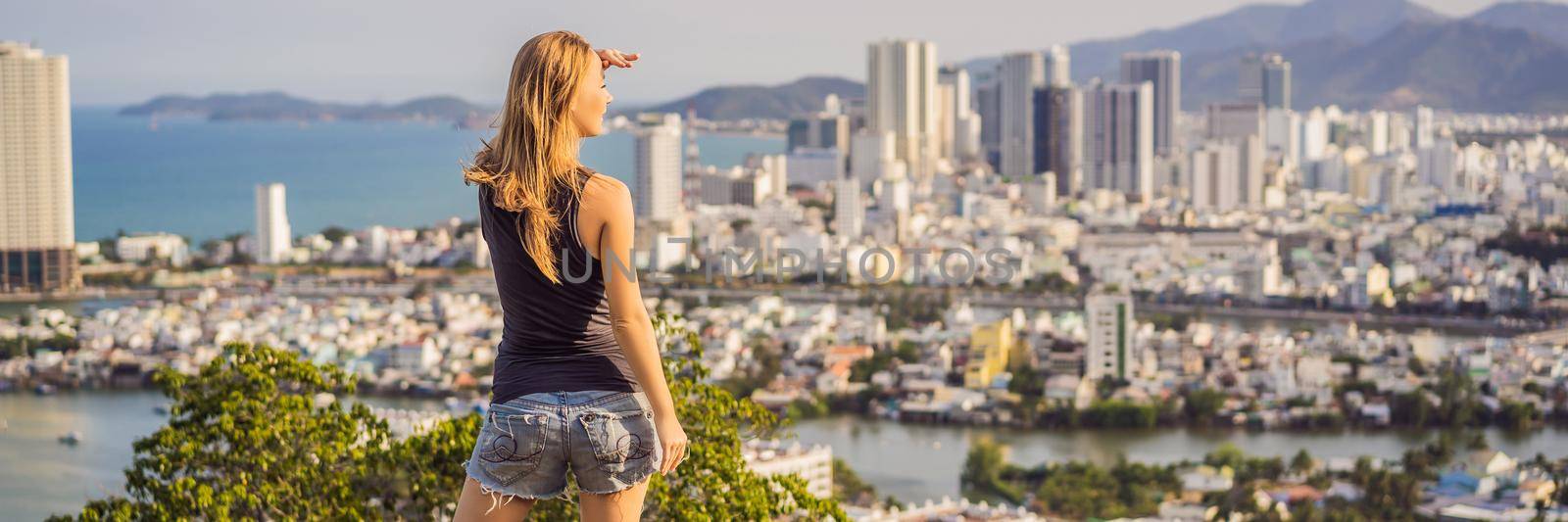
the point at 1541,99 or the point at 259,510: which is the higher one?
the point at 1541,99

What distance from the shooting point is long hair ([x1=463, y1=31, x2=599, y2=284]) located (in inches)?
28.5

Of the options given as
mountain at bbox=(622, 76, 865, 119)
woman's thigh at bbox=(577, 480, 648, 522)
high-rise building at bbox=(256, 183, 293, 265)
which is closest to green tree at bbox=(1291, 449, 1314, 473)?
woman's thigh at bbox=(577, 480, 648, 522)

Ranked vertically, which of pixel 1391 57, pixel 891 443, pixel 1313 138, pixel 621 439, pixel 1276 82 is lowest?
pixel 891 443

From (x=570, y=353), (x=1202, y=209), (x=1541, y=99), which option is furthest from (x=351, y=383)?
(x=1541, y=99)

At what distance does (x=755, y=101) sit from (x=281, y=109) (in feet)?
23.8

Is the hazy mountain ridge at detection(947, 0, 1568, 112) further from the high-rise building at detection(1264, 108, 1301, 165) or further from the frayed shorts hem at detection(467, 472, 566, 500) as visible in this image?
the frayed shorts hem at detection(467, 472, 566, 500)

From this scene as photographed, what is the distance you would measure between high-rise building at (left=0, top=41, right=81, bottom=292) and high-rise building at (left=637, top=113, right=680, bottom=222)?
5422 mm

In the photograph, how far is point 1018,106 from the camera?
974 inches

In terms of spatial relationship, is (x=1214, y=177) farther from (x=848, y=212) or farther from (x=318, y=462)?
(x=318, y=462)

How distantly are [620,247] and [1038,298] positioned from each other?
12.8 m

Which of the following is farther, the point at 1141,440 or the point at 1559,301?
the point at 1559,301

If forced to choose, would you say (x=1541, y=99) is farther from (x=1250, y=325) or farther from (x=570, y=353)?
(x=570, y=353)

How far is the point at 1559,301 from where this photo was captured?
43.2ft

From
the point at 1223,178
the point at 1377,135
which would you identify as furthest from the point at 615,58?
the point at 1377,135
